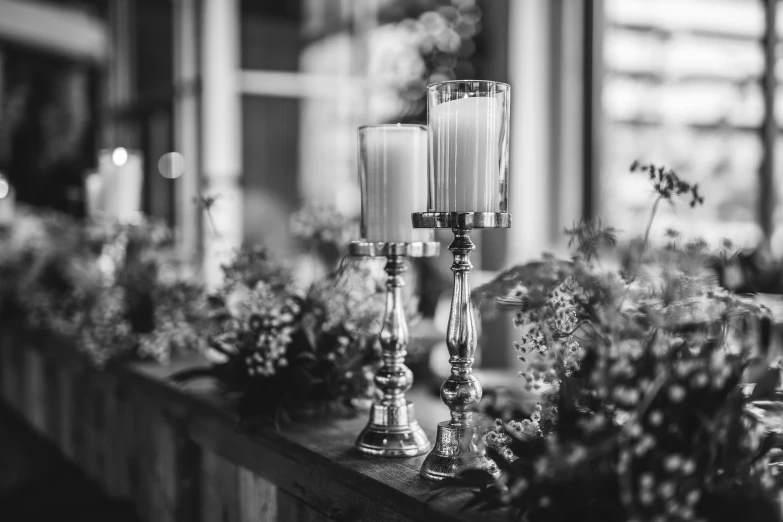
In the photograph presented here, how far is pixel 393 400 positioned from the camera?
1091 millimetres

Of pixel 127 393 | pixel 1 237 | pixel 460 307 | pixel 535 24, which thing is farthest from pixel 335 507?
pixel 535 24

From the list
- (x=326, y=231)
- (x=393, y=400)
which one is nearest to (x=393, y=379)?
(x=393, y=400)

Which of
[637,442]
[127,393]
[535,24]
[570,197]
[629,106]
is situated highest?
[535,24]

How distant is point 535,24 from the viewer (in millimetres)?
4297

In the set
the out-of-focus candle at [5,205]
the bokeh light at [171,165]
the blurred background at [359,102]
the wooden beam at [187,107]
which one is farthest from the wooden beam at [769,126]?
the bokeh light at [171,165]

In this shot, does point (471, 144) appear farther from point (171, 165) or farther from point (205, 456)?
point (171, 165)

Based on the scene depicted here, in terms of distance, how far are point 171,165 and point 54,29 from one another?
7.52ft

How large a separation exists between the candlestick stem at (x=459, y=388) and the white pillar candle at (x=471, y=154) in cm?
4

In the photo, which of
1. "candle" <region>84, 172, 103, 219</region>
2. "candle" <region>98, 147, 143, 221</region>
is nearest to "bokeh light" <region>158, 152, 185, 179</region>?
"candle" <region>84, 172, 103, 219</region>

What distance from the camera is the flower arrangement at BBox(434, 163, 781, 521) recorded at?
667mm

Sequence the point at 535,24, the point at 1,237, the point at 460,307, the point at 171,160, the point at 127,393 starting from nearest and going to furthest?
1. the point at 460,307
2. the point at 127,393
3. the point at 1,237
4. the point at 535,24
5. the point at 171,160

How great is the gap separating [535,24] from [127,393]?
322 centimetres

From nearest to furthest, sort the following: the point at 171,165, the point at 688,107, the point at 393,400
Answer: the point at 393,400, the point at 688,107, the point at 171,165

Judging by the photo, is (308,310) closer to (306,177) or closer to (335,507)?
(335,507)
